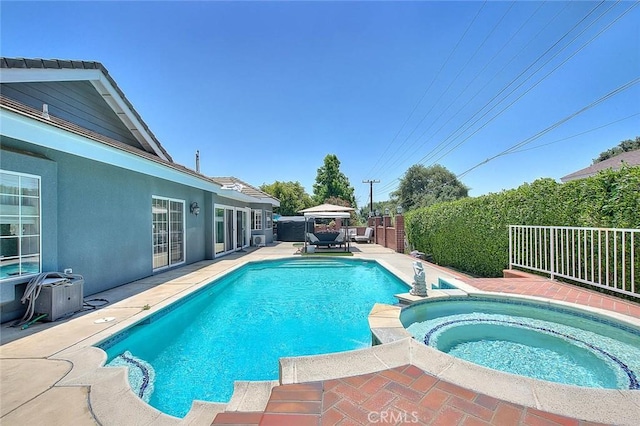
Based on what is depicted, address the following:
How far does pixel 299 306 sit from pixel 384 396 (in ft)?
16.9

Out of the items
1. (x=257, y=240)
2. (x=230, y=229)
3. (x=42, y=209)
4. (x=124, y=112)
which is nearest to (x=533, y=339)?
(x=42, y=209)

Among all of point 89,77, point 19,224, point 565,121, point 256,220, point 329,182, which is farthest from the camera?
point 329,182

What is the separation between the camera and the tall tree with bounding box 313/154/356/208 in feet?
134

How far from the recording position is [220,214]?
15.4m

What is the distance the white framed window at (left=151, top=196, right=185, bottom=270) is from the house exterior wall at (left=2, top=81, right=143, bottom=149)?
Result: 3.04 m

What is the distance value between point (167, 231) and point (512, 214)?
12.2 meters

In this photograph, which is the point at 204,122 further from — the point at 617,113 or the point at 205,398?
the point at 617,113

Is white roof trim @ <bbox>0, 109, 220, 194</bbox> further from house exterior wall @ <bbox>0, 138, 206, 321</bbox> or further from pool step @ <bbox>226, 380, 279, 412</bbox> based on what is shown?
pool step @ <bbox>226, 380, 279, 412</bbox>

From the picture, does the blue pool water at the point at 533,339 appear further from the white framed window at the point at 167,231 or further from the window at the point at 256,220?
the window at the point at 256,220

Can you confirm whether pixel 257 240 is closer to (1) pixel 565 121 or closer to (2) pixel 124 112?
(2) pixel 124 112

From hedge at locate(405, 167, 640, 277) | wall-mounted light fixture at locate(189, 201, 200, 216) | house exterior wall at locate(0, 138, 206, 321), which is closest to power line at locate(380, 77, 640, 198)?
hedge at locate(405, 167, 640, 277)

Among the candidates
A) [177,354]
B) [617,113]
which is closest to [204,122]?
[177,354]

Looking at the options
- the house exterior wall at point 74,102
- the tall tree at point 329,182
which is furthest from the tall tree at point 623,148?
the house exterior wall at point 74,102

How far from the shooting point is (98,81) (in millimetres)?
8586
